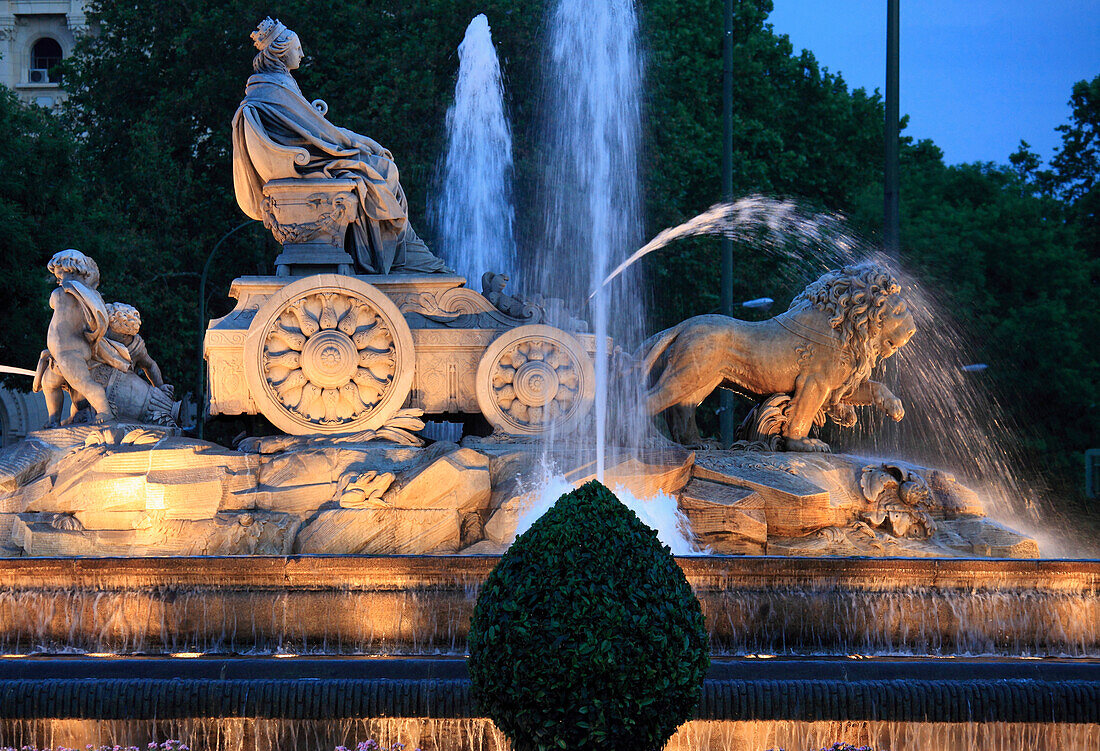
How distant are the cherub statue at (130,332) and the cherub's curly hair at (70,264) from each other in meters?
0.36

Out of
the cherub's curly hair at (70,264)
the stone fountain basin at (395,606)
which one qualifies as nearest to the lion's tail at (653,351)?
the stone fountain basin at (395,606)

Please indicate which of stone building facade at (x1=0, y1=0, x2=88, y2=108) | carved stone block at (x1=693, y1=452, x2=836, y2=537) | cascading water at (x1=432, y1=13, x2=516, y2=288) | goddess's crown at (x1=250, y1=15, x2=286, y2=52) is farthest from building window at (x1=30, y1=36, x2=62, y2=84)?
carved stone block at (x1=693, y1=452, x2=836, y2=537)

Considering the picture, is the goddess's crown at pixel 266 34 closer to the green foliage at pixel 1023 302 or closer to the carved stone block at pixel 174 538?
the carved stone block at pixel 174 538

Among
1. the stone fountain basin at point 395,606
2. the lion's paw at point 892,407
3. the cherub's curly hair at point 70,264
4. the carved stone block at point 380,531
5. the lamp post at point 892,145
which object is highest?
the lamp post at point 892,145

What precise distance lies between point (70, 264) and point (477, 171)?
45.4 ft

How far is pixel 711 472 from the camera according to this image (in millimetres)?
9547

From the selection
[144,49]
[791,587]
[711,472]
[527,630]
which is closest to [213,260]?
[144,49]

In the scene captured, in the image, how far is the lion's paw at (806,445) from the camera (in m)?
10.2

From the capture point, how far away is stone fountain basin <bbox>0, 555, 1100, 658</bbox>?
7867 millimetres

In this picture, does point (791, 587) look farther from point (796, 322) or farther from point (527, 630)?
point (527, 630)

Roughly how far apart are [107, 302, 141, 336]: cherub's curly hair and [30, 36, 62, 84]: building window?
146 feet

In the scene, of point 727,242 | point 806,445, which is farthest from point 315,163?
point 727,242

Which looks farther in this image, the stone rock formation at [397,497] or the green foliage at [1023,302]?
the green foliage at [1023,302]

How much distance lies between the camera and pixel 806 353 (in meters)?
10.3
